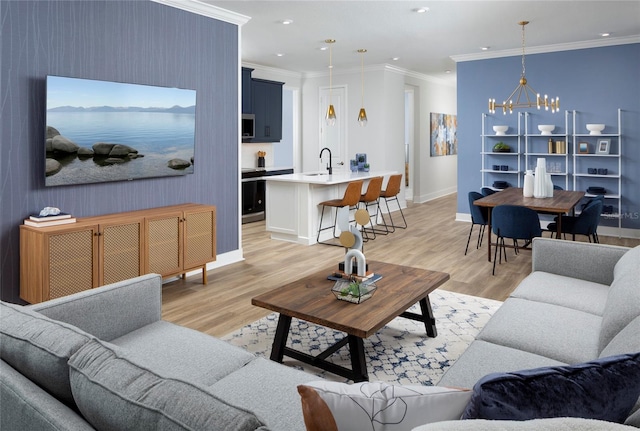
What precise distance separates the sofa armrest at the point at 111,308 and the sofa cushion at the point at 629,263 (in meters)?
2.37

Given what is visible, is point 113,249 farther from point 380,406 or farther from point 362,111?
point 362,111

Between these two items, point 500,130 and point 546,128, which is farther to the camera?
A: point 500,130

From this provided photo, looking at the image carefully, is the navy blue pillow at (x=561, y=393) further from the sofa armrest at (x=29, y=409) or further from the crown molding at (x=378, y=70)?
the crown molding at (x=378, y=70)

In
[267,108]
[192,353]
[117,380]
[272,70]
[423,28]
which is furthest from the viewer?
[272,70]

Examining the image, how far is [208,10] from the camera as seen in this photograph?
191 inches

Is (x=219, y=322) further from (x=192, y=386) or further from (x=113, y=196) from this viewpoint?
(x=192, y=386)

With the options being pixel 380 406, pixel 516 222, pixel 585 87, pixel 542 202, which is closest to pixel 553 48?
pixel 585 87

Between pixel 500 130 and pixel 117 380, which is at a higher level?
pixel 500 130

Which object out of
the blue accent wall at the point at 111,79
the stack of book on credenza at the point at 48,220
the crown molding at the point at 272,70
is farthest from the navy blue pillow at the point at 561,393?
the crown molding at the point at 272,70

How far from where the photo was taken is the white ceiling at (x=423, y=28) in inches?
198

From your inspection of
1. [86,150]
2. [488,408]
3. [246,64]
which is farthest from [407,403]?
[246,64]

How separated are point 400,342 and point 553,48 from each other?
18.9ft

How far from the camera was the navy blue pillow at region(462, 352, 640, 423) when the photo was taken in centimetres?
104

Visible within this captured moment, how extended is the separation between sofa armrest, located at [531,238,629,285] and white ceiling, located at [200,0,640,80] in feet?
9.21
